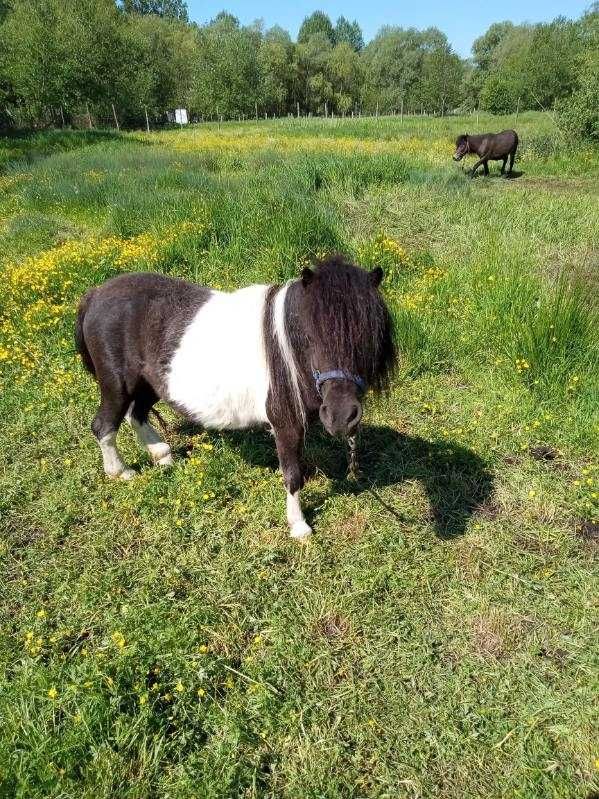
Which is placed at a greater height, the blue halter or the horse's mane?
the horse's mane

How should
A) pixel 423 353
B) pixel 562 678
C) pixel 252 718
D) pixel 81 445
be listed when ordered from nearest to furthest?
pixel 252 718
pixel 562 678
pixel 81 445
pixel 423 353

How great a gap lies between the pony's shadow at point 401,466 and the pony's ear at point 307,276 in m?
1.65

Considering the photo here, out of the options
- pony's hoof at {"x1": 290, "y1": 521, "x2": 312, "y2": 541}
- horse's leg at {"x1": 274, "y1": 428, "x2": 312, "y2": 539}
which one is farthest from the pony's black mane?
pony's hoof at {"x1": 290, "y1": 521, "x2": 312, "y2": 541}

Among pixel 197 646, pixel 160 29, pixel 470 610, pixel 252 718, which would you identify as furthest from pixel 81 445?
pixel 160 29

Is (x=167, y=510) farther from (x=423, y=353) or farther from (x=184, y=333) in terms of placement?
(x=423, y=353)

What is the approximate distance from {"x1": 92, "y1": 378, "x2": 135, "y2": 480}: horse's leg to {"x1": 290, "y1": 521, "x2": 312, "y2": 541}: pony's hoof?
1.35m

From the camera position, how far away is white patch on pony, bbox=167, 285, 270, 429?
111 inches

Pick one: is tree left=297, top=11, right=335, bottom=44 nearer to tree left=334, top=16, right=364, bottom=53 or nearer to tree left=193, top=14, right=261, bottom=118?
tree left=334, top=16, right=364, bottom=53

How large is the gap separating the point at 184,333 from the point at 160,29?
7533cm

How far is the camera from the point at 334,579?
9.32ft

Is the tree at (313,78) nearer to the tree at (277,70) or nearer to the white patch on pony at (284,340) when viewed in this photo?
the tree at (277,70)

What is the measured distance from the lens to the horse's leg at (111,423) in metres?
3.26

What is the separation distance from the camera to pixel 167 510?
10.7 feet

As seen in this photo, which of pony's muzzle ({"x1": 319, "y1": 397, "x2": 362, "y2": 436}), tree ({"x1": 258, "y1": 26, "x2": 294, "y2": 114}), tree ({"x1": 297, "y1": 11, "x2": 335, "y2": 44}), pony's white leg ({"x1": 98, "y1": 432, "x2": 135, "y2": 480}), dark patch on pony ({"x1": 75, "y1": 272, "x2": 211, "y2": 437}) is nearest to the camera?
pony's muzzle ({"x1": 319, "y1": 397, "x2": 362, "y2": 436})
